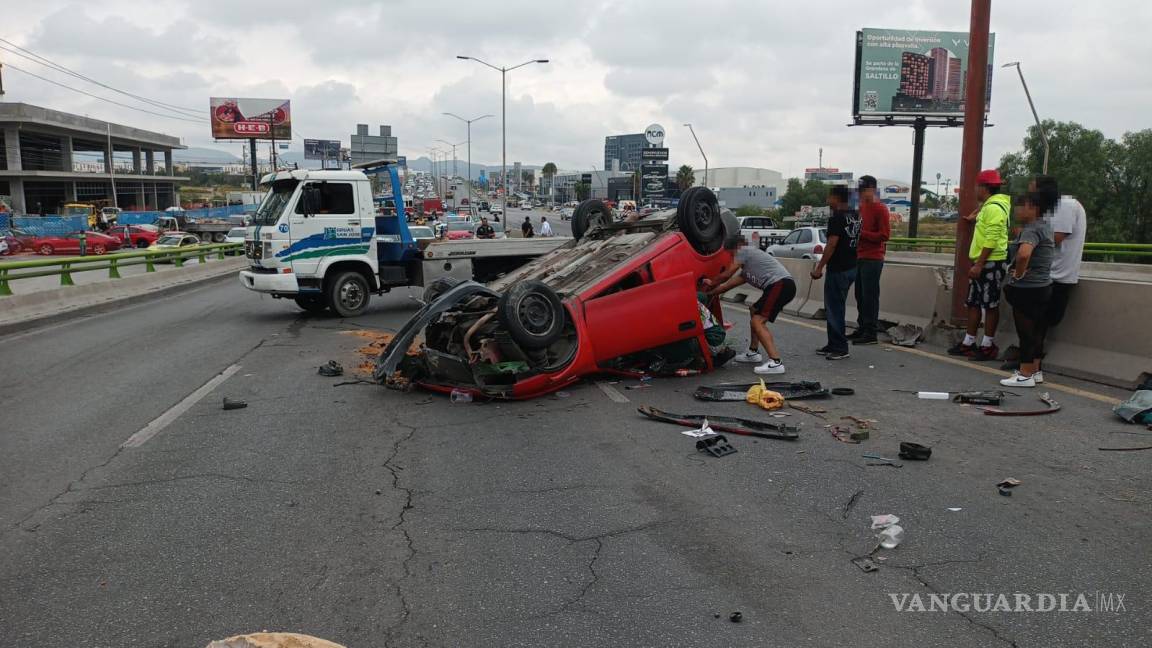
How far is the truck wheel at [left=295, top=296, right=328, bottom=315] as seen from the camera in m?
14.4

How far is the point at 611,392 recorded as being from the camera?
24.5 ft

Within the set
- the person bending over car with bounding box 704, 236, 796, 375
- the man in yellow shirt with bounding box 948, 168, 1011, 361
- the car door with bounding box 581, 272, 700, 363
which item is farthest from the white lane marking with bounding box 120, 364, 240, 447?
the man in yellow shirt with bounding box 948, 168, 1011, 361

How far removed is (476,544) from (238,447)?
2694 millimetres

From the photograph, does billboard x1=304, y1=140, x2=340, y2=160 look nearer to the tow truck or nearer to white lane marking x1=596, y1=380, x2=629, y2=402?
the tow truck

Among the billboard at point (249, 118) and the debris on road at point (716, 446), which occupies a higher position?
the billboard at point (249, 118)

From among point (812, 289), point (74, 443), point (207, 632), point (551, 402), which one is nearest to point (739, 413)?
point (551, 402)

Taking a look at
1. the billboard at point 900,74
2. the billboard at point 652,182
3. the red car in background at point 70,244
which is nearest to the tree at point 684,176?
the billboard at point 652,182

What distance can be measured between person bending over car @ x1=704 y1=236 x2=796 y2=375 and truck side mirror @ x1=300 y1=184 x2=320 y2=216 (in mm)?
7886

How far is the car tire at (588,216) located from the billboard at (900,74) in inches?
1498

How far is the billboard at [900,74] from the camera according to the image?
44.1 metres

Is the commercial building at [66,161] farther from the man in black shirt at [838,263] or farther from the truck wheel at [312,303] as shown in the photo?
the man in black shirt at [838,263]

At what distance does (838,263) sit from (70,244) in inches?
1551

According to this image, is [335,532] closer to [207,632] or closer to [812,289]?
[207,632]

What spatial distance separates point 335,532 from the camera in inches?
166
